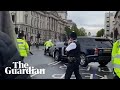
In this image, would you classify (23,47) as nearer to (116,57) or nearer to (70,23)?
(70,23)

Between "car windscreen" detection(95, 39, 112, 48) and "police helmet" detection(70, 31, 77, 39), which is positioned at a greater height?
"police helmet" detection(70, 31, 77, 39)

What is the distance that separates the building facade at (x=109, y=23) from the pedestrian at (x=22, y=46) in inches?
41.7

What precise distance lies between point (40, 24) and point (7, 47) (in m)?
1.01

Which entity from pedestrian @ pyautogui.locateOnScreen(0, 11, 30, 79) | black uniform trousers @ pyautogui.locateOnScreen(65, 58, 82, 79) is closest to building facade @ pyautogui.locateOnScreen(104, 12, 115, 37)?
black uniform trousers @ pyautogui.locateOnScreen(65, 58, 82, 79)

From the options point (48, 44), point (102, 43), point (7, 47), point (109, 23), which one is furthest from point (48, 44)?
point (7, 47)

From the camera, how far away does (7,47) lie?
4195mm

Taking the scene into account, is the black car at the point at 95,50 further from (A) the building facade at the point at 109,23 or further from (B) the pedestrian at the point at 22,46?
(B) the pedestrian at the point at 22,46

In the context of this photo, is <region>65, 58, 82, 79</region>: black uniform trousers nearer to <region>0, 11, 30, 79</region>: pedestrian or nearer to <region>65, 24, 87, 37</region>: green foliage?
<region>65, 24, 87, 37</region>: green foliage

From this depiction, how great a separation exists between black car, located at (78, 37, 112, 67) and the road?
0.10 meters

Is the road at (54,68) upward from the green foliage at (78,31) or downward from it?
downward

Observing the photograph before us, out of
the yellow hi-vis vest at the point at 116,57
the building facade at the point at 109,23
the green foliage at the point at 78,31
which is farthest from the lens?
the green foliage at the point at 78,31

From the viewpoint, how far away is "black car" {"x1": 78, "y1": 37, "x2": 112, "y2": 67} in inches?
195

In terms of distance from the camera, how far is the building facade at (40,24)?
4.65 metres

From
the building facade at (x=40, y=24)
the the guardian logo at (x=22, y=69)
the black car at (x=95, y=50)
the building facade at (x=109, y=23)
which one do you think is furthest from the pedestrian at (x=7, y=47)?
the building facade at (x=109, y=23)
